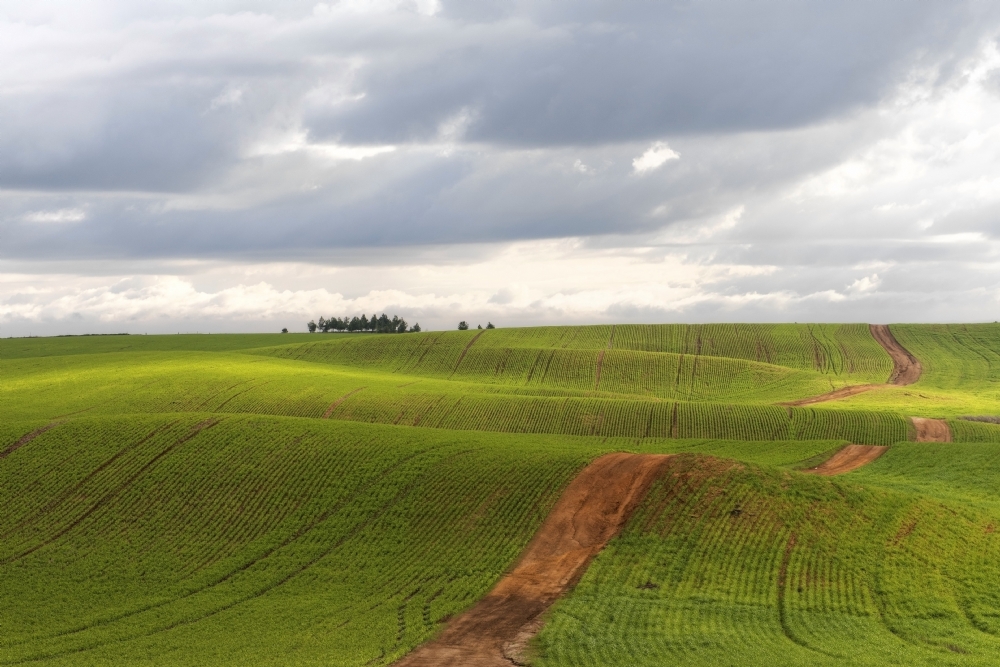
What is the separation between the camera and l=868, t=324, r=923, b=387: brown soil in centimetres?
11006

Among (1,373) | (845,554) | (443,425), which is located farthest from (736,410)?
(1,373)

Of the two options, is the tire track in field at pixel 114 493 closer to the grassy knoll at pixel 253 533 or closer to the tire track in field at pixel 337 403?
the grassy knoll at pixel 253 533

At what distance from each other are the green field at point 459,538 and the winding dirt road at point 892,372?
1813cm

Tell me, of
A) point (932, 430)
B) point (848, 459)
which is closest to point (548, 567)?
point (848, 459)

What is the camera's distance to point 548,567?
3828 cm

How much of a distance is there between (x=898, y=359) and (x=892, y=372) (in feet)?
24.7

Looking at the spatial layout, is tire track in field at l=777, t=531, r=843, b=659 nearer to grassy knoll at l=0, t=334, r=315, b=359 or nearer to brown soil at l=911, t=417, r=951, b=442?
brown soil at l=911, t=417, r=951, b=442

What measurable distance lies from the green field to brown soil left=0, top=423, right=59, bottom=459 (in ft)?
0.57

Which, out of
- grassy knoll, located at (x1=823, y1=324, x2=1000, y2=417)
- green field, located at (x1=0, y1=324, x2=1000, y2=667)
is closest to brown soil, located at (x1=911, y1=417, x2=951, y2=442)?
green field, located at (x1=0, y1=324, x2=1000, y2=667)

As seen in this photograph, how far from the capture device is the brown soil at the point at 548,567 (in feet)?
100

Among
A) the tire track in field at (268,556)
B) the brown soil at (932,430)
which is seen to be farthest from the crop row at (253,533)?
the brown soil at (932,430)

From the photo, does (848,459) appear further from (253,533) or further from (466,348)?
(466,348)

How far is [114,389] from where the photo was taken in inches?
3268

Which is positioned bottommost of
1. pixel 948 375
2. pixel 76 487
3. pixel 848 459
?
pixel 848 459
